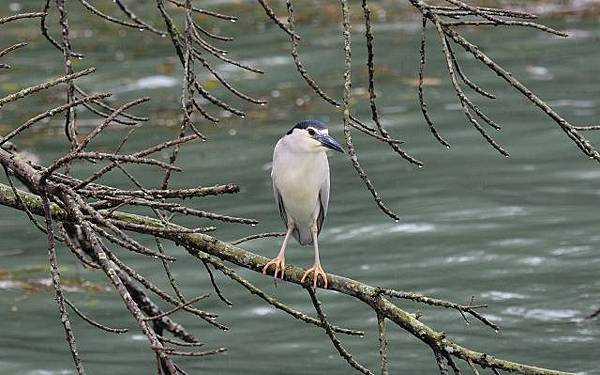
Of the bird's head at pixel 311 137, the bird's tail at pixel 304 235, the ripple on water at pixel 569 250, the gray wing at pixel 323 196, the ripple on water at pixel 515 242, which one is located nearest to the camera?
the bird's head at pixel 311 137

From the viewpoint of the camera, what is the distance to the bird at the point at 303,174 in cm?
590

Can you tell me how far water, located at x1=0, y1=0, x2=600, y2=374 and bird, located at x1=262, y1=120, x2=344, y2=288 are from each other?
13.1 feet

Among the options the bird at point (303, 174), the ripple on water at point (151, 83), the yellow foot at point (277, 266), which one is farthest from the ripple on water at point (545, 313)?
the ripple on water at point (151, 83)

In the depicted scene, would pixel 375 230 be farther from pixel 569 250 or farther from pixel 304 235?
pixel 304 235

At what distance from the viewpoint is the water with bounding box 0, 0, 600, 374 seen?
1066 cm

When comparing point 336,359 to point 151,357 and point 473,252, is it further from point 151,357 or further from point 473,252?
point 473,252

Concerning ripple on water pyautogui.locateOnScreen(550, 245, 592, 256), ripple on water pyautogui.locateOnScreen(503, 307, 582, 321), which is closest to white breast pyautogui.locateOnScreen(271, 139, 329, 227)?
ripple on water pyautogui.locateOnScreen(503, 307, 582, 321)

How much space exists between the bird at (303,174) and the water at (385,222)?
157 inches

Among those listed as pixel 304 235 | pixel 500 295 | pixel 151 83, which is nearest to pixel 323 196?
pixel 304 235

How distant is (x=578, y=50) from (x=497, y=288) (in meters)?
8.60

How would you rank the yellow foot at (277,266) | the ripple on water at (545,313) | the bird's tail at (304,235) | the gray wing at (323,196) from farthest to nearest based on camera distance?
the ripple on water at (545,313)
the bird's tail at (304,235)
the gray wing at (323,196)
the yellow foot at (277,266)

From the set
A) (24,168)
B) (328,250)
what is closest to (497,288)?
(328,250)

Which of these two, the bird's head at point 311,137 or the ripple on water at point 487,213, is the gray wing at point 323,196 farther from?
the ripple on water at point 487,213

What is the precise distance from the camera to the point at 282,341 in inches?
424
